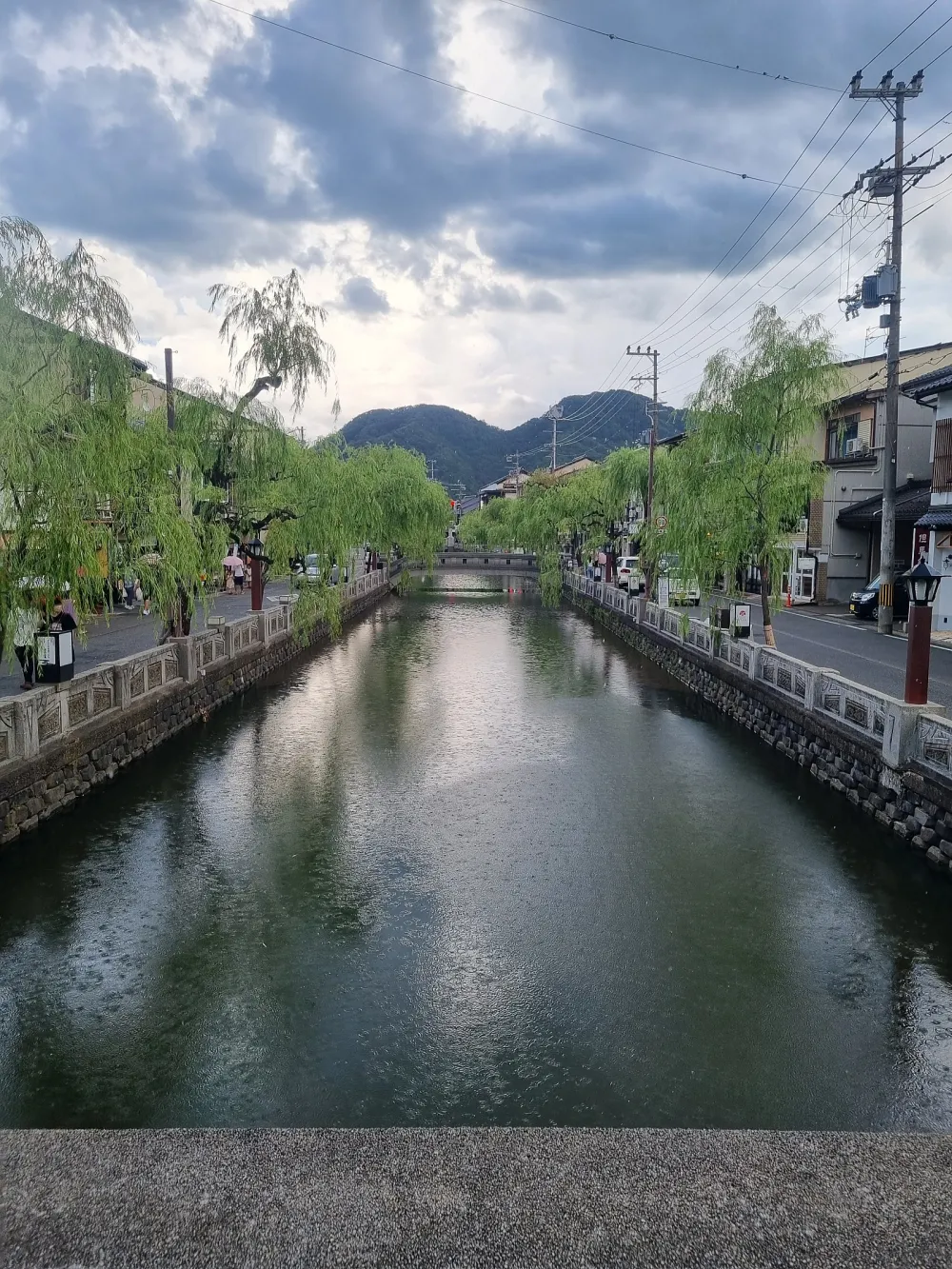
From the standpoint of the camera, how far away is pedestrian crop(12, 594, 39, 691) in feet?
32.0

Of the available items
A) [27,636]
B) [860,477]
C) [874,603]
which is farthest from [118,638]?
[860,477]

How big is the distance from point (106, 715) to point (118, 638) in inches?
→ 437

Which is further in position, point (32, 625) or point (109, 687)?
point (109, 687)

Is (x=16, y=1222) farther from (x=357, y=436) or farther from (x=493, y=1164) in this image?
(x=357, y=436)

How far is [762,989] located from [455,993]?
2.87m

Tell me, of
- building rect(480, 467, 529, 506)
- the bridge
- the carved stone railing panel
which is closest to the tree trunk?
the carved stone railing panel

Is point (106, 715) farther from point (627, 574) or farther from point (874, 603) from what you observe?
point (627, 574)

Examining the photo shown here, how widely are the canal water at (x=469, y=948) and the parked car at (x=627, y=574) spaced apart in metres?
20.9

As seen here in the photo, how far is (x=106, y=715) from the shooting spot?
46.3 ft

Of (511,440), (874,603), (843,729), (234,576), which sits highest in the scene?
(511,440)

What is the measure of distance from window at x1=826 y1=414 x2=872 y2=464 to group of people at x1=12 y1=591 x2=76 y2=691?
3072 centimetres

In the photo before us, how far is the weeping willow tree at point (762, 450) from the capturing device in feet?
65.2

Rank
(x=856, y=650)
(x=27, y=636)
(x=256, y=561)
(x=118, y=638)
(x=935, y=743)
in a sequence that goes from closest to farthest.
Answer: (x=935, y=743)
(x=27, y=636)
(x=856, y=650)
(x=256, y=561)
(x=118, y=638)

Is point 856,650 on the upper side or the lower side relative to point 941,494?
lower
